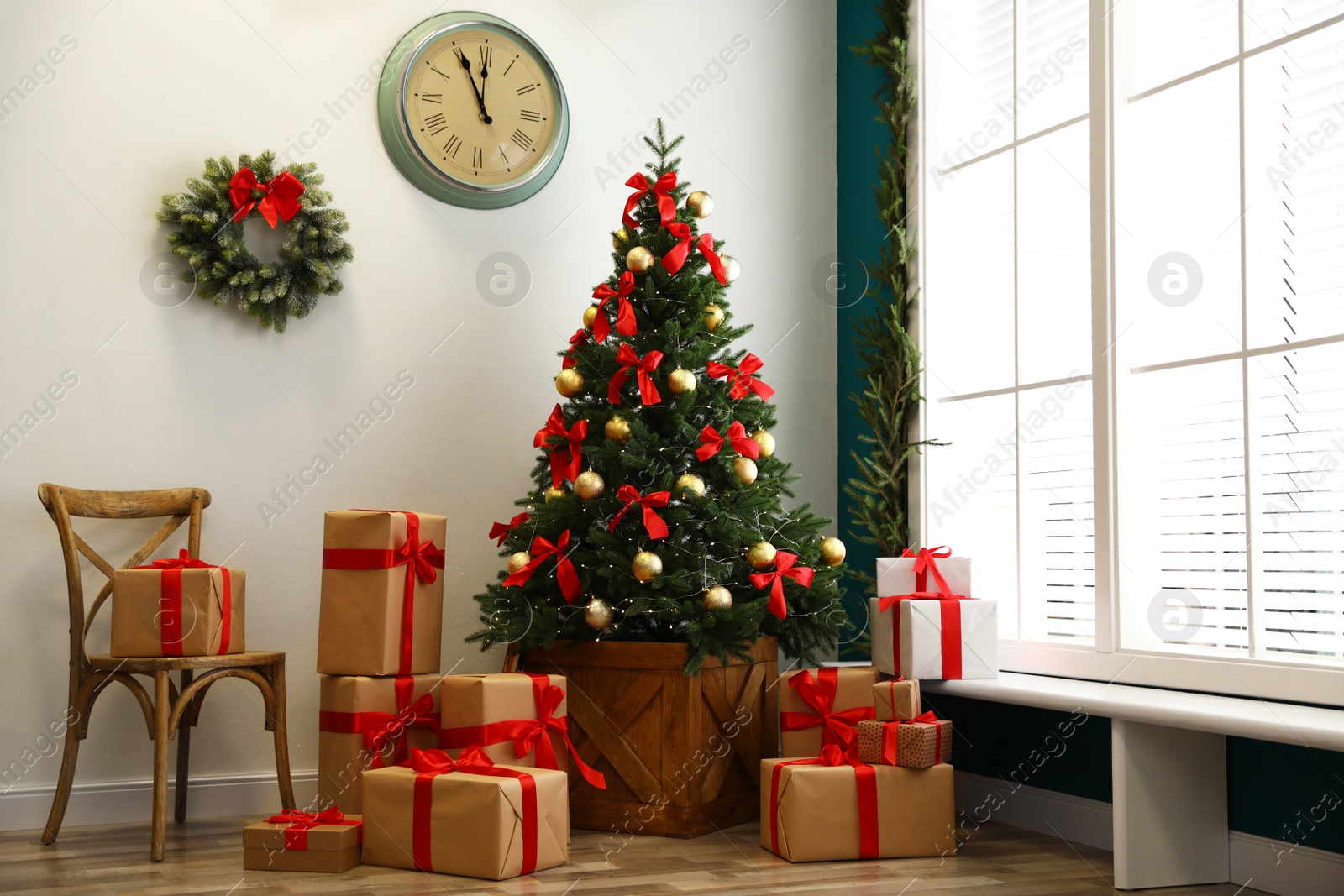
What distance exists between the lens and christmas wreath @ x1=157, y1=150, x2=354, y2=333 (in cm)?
304

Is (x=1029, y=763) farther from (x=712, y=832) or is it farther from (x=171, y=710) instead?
(x=171, y=710)

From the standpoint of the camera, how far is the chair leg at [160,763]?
2439 mm

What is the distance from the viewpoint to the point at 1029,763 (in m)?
3.00

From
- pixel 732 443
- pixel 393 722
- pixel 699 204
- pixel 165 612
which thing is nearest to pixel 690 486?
pixel 732 443

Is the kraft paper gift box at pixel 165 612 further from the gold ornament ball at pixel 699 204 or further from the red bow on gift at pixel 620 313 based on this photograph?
the gold ornament ball at pixel 699 204

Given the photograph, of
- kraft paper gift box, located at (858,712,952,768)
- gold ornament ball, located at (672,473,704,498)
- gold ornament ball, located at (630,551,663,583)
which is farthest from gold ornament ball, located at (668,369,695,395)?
kraft paper gift box, located at (858,712,952,768)

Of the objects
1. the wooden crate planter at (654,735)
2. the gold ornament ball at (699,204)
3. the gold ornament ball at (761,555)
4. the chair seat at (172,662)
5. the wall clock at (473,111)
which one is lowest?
the wooden crate planter at (654,735)

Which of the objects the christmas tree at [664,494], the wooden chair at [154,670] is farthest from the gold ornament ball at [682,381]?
the wooden chair at [154,670]

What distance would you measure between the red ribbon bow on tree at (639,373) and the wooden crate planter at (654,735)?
0.65 metres

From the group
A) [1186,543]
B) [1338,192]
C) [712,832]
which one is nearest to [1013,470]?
[1186,543]

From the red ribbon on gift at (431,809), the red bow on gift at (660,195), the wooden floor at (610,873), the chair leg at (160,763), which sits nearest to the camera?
the wooden floor at (610,873)

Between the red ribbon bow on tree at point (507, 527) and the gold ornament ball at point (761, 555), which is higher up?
the red ribbon bow on tree at point (507, 527)

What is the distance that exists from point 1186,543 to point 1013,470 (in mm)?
619

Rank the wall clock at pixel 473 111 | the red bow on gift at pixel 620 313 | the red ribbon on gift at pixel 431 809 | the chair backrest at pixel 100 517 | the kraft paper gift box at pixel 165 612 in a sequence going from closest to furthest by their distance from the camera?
the red ribbon on gift at pixel 431 809 → the kraft paper gift box at pixel 165 612 → the chair backrest at pixel 100 517 → the red bow on gift at pixel 620 313 → the wall clock at pixel 473 111
